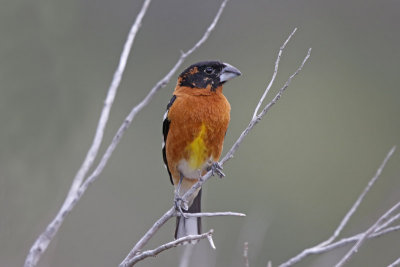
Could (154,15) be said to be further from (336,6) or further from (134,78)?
(336,6)

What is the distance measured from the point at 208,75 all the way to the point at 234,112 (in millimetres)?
5027

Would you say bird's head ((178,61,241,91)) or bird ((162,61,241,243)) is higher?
bird's head ((178,61,241,91))

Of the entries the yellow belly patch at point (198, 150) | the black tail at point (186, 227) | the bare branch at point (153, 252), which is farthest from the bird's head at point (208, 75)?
the bare branch at point (153, 252)

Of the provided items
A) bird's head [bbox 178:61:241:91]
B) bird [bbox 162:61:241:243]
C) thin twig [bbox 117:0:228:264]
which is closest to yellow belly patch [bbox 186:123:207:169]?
bird [bbox 162:61:241:243]

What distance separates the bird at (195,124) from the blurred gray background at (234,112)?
2036 mm

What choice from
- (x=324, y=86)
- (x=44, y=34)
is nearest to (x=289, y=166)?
(x=324, y=86)

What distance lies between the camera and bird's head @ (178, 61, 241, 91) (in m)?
4.62

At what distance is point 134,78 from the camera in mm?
9750

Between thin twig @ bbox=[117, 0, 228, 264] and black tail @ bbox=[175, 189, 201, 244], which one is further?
black tail @ bbox=[175, 189, 201, 244]

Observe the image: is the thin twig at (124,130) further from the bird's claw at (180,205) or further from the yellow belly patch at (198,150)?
the yellow belly patch at (198,150)

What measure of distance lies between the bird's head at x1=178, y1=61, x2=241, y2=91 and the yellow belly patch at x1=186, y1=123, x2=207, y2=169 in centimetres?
38

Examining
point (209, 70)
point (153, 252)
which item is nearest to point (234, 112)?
point (209, 70)

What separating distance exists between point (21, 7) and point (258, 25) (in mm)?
4024

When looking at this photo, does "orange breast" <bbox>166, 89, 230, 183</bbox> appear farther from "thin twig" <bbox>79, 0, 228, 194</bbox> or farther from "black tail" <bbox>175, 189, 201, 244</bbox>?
"thin twig" <bbox>79, 0, 228, 194</bbox>
